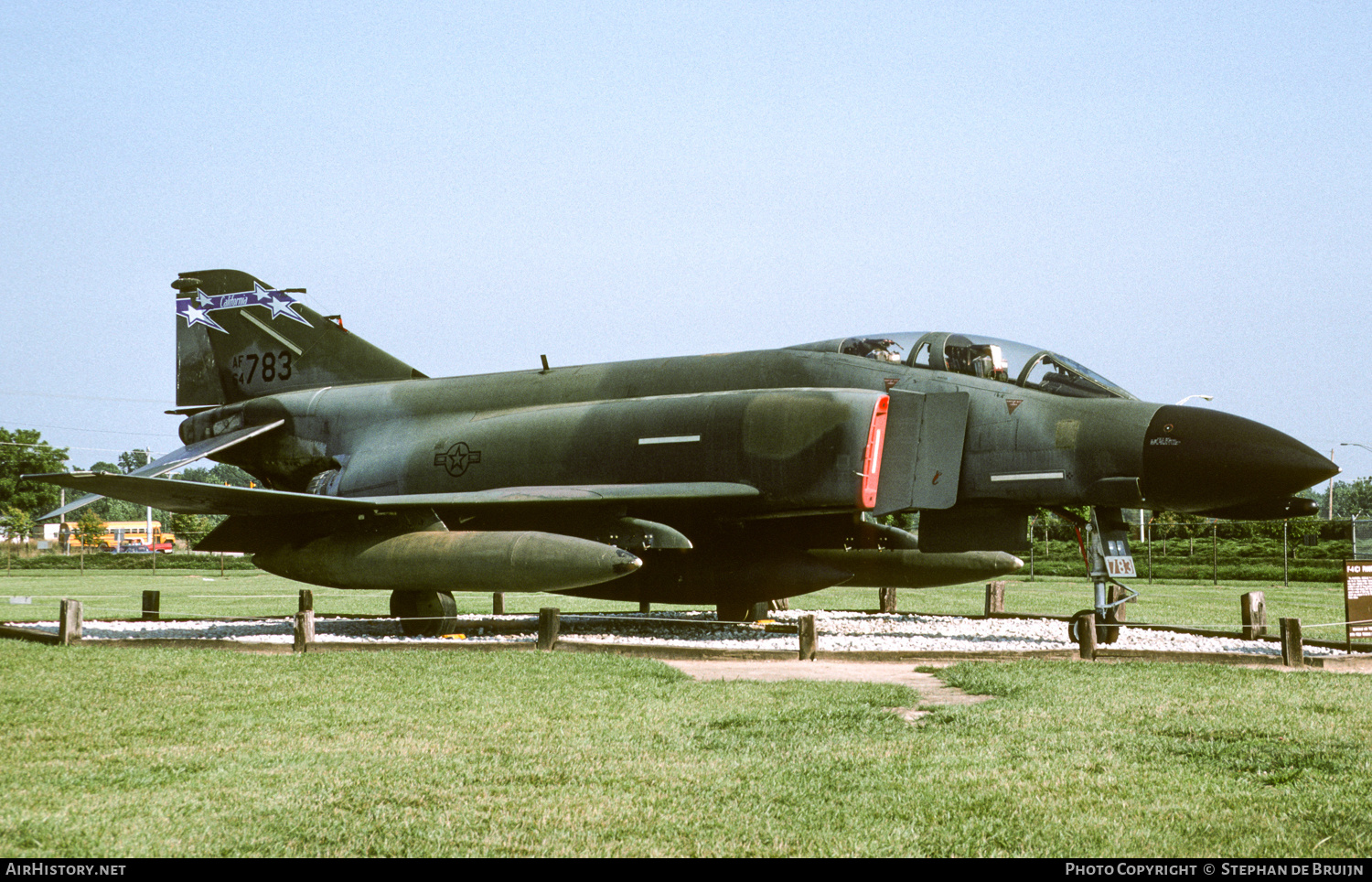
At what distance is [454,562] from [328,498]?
6.52 feet

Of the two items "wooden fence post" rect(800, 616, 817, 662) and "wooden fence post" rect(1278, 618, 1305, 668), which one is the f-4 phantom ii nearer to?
"wooden fence post" rect(1278, 618, 1305, 668)

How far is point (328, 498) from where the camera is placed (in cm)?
1458

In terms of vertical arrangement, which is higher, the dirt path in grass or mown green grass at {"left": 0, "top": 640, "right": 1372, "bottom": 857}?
mown green grass at {"left": 0, "top": 640, "right": 1372, "bottom": 857}

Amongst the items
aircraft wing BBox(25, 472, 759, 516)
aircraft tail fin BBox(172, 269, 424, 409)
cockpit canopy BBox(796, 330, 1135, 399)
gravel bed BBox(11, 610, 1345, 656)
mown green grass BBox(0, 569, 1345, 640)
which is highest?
aircraft tail fin BBox(172, 269, 424, 409)

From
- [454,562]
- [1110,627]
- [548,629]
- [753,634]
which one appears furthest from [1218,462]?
[454,562]

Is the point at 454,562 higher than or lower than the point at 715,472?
lower

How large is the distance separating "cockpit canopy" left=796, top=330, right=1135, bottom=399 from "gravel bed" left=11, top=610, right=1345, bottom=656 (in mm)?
2997

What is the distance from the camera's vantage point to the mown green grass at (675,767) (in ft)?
16.6

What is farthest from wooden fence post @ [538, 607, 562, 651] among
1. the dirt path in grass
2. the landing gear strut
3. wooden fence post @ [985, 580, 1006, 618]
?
wooden fence post @ [985, 580, 1006, 618]

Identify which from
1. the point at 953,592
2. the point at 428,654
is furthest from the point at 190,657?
the point at 953,592

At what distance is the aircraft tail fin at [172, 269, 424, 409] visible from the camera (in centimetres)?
1912

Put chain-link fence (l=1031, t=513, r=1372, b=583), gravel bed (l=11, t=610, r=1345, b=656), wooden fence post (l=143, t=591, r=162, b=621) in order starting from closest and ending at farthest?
gravel bed (l=11, t=610, r=1345, b=656)
wooden fence post (l=143, t=591, r=162, b=621)
chain-link fence (l=1031, t=513, r=1372, b=583)

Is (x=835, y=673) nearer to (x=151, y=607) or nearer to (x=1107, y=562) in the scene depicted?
(x=1107, y=562)
